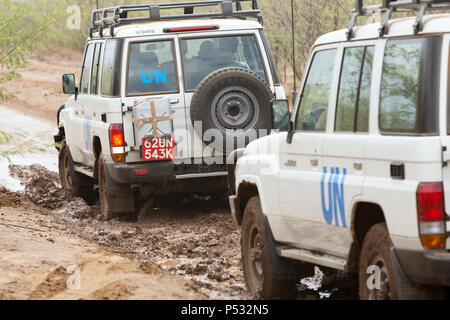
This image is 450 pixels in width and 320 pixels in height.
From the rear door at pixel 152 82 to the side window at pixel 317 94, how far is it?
4.54 m

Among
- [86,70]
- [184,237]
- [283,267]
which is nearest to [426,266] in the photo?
[283,267]

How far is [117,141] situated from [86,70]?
8.26 ft

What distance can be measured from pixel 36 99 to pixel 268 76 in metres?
22.9

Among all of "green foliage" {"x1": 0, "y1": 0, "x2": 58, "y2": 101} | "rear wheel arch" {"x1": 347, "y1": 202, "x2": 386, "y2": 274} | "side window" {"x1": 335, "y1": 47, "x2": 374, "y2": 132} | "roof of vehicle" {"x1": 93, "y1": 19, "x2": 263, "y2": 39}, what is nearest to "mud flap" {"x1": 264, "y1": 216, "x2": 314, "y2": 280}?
"rear wheel arch" {"x1": 347, "y1": 202, "x2": 386, "y2": 274}

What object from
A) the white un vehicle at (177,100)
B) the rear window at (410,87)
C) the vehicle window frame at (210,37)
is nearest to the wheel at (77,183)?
the white un vehicle at (177,100)

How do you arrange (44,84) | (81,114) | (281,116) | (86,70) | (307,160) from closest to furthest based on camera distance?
(307,160)
(281,116)
(81,114)
(86,70)
(44,84)

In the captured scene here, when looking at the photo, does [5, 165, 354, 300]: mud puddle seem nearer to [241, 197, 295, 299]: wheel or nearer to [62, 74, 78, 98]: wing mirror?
[241, 197, 295, 299]: wheel

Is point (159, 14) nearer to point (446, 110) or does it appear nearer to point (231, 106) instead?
point (231, 106)

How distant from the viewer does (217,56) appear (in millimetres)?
11734
